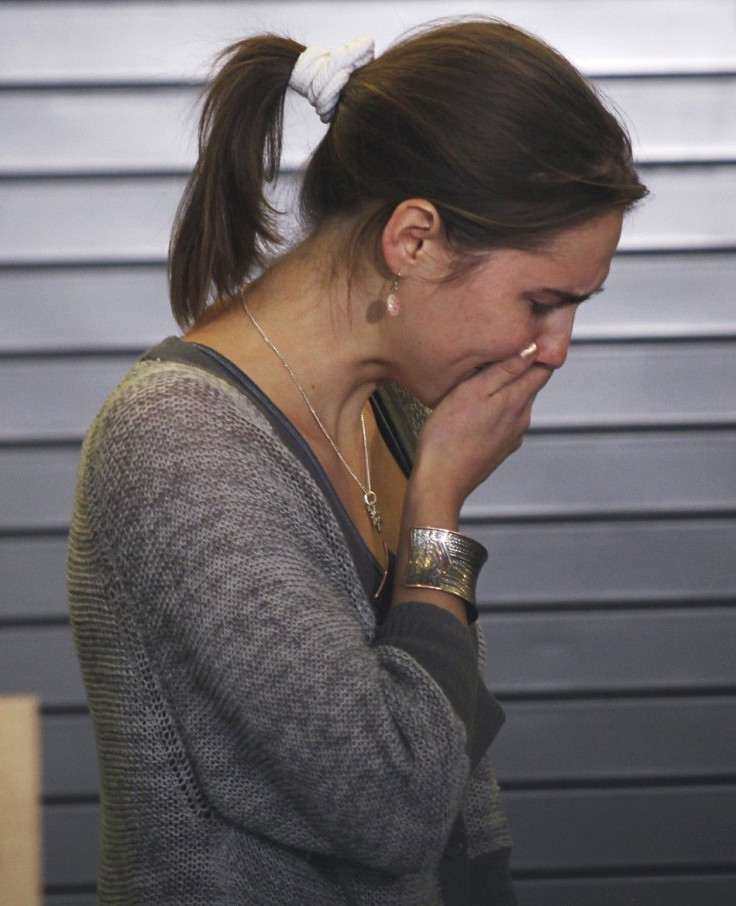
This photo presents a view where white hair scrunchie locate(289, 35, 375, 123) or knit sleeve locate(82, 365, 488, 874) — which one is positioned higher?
white hair scrunchie locate(289, 35, 375, 123)

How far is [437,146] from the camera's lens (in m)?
1.37

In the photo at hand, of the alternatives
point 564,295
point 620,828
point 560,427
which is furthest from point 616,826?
point 564,295

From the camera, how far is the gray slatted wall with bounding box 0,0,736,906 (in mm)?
2658

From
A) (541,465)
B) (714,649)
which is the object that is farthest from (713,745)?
(541,465)

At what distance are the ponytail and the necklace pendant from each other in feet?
1.12

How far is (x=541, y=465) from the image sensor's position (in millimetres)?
2840

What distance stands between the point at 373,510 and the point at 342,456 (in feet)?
0.30

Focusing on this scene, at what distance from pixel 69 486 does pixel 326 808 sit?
1733mm

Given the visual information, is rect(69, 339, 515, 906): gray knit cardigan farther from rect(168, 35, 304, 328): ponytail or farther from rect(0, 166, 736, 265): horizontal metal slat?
rect(0, 166, 736, 265): horizontal metal slat

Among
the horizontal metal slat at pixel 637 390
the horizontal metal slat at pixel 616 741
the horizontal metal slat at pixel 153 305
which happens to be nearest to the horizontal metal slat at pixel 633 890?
the horizontal metal slat at pixel 616 741

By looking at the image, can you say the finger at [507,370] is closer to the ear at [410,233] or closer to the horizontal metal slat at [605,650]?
the ear at [410,233]

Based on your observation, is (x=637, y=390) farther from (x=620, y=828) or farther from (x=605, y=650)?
(x=620, y=828)

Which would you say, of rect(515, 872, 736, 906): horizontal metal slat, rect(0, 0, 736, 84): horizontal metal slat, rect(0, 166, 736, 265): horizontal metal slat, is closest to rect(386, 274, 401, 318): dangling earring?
rect(0, 166, 736, 265): horizontal metal slat

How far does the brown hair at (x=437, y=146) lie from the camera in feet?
4.46
